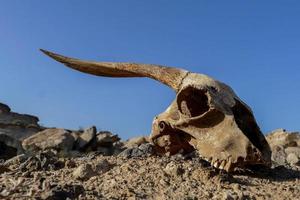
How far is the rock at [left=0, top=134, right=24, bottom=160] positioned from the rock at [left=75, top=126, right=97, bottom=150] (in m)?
1.96

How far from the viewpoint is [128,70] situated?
7410 millimetres

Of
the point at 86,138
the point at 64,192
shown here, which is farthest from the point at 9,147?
the point at 64,192

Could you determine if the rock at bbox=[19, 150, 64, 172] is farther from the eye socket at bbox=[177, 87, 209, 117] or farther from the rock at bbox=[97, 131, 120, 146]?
the rock at bbox=[97, 131, 120, 146]

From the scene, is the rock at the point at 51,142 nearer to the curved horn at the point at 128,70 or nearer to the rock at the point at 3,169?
the curved horn at the point at 128,70

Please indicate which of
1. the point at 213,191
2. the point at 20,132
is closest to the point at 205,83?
the point at 213,191

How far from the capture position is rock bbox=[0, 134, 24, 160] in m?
14.2

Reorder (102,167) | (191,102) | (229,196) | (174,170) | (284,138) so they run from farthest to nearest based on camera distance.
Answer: (284,138) < (191,102) < (102,167) < (174,170) < (229,196)

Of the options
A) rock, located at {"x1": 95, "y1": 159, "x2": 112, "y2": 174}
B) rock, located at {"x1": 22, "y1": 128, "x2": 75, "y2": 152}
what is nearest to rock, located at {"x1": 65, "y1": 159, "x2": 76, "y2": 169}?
rock, located at {"x1": 95, "y1": 159, "x2": 112, "y2": 174}

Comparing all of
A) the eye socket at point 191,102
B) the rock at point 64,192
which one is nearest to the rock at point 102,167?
the rock at point 64,192

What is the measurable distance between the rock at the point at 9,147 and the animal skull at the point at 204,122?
24.6ft

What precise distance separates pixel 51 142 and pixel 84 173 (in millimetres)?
10183

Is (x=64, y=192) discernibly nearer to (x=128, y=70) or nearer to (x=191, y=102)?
(x=191, y=102)

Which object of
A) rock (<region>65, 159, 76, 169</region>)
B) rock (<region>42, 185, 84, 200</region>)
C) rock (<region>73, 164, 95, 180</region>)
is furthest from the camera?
rock (<region>65, 159, 76, 169</region>)

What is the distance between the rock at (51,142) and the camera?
609 inches
